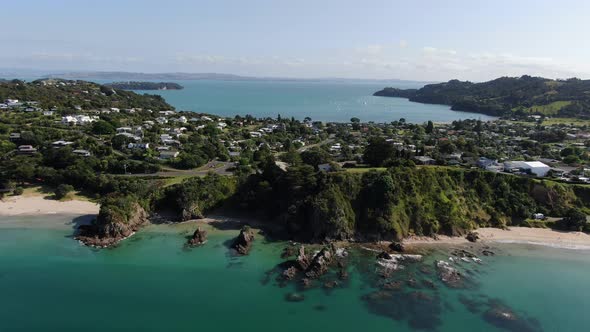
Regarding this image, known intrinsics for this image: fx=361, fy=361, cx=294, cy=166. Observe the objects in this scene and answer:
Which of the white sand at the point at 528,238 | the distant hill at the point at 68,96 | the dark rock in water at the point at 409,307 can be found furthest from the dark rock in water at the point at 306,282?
the distant hill at the point at 68,96

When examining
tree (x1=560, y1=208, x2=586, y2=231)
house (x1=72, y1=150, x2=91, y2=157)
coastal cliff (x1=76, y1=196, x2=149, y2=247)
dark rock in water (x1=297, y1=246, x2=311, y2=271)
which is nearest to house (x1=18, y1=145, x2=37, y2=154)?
house (x1=72, y1=150, x2=91, y2=157)

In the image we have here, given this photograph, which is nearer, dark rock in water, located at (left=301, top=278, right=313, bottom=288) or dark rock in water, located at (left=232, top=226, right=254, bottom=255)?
dark rock in water, located at (left=301, top=278, right=313, bottom=288)

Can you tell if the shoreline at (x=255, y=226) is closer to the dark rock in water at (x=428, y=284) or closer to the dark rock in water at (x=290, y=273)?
the dark rock in water at (x=428, y=284)

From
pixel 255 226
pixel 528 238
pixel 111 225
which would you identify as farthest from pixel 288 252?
pixel 528 238

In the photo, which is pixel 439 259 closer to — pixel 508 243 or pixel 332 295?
pixel 508 243

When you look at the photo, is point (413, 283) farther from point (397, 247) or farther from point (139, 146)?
point (139, 146)

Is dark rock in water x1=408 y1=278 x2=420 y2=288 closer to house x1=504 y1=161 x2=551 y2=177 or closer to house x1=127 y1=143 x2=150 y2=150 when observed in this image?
house x1=504 y1=161 x2=551 y2=177
